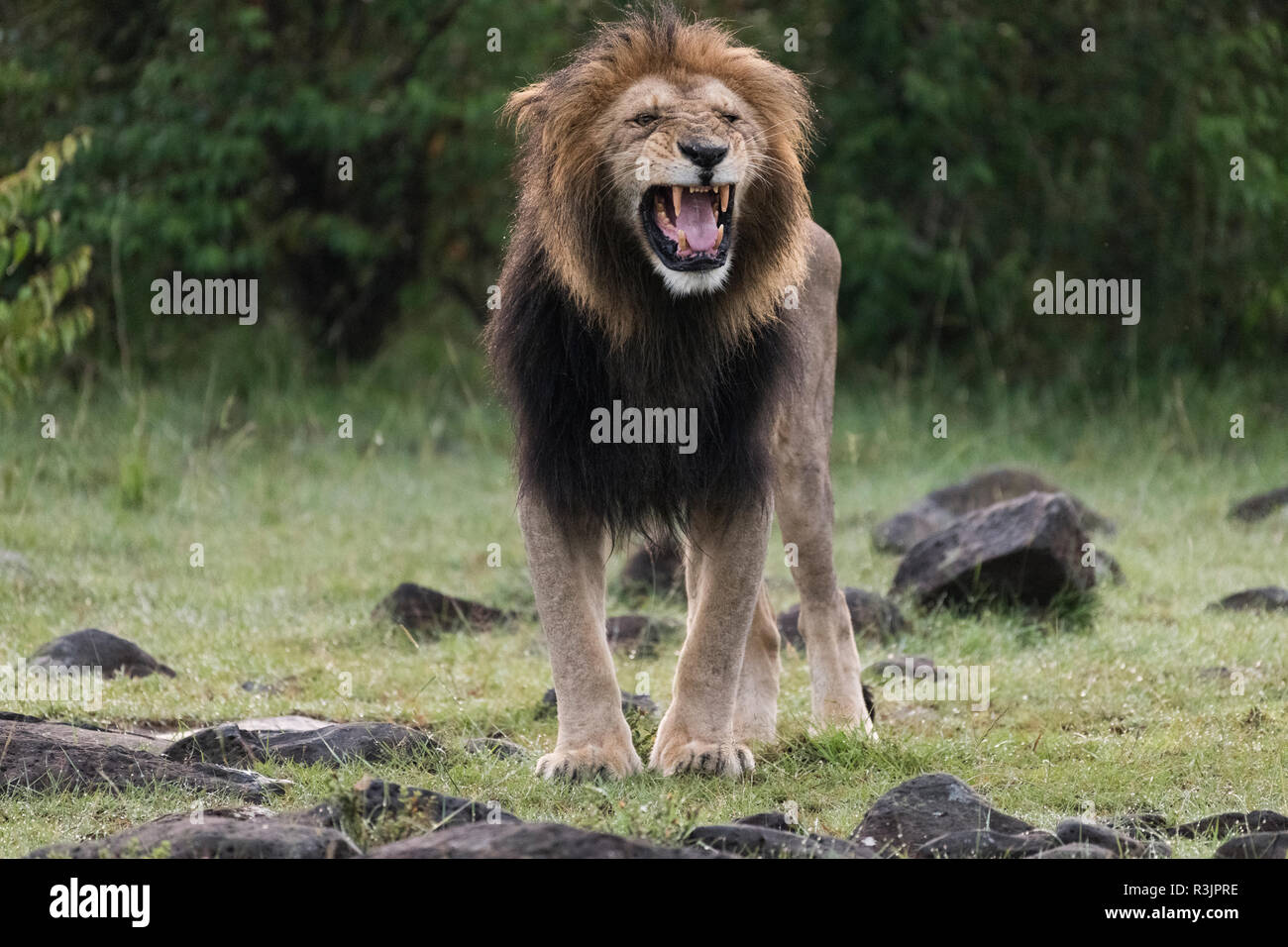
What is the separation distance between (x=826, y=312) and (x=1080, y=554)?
1.89m

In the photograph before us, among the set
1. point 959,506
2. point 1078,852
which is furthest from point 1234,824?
point 959,506

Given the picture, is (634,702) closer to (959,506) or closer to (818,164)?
(959,506)

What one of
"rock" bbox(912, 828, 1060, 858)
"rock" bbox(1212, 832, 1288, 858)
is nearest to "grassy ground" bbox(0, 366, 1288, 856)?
"rock" bbox(912, 828, 1060, 858)

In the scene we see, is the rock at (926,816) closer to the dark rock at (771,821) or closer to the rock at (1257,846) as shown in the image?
the dark rock at (771,821)

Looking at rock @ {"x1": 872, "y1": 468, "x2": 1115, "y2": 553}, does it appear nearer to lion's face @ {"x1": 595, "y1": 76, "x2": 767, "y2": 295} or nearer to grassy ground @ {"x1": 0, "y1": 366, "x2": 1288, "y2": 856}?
grassy ground @ {"x1": 0, "y1": 366, "x2": 1288, "y2": 856}

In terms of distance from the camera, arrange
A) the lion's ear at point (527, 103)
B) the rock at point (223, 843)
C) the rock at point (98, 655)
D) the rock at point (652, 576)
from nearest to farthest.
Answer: the rock at point (223, 843) < the lion's ear at point (527, 103) < the rock at point (98, 655) < the rock at point (652, 576)

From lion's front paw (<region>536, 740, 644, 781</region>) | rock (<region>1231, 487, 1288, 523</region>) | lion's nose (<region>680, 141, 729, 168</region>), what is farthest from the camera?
rock (<region>1231, 487, 1288, 523</region>)

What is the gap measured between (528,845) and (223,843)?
642 mm

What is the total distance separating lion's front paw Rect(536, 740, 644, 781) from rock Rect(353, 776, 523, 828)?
0.67 meters

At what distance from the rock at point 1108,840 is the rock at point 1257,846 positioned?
0.15m

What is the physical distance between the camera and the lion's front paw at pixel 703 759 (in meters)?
4.94

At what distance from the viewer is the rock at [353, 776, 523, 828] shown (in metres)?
3.96

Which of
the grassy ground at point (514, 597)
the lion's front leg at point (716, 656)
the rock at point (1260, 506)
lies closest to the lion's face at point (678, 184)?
the lion's front leg at point (716, 656)

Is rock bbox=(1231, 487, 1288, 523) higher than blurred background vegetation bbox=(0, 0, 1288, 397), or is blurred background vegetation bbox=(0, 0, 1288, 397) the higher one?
blurred background vegetation bbox=(0, 0, 1288, 397)
